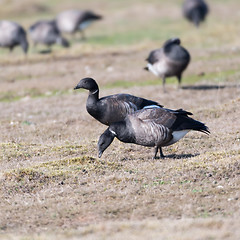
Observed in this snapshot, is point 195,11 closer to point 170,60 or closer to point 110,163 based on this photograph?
point 170,60

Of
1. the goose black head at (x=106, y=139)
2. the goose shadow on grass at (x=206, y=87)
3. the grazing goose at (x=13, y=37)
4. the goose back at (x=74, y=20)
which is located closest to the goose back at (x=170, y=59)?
the goose shadow on grass at (x=206, y=87)

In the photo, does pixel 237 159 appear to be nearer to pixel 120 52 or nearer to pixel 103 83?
pixel 103 83

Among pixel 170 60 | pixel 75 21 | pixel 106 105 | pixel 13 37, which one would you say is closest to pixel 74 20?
pixel 75 21

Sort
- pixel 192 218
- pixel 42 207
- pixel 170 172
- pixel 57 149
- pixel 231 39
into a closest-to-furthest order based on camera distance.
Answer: pixel 192 218
pixel 42 207
pixel 170 172
pixel 57 149
pixel 231 39

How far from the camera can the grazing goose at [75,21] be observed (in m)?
35.1

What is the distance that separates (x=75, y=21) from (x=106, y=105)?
24.2 m

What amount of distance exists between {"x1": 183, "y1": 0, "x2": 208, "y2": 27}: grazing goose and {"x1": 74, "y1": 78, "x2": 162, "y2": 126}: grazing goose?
25.2 meters

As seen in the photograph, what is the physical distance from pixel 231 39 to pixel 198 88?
1124 cm

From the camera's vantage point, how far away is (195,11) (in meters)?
35.8

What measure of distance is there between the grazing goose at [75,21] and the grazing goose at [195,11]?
6196 mm

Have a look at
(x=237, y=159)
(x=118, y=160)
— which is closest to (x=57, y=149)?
(x=118, y=160)

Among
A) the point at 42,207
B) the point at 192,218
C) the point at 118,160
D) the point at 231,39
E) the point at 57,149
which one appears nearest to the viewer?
the point at 192,218

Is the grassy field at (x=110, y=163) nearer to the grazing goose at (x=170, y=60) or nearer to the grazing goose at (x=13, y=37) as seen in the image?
the grazing goose at (x=170, y=60)

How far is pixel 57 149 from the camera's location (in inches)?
458
